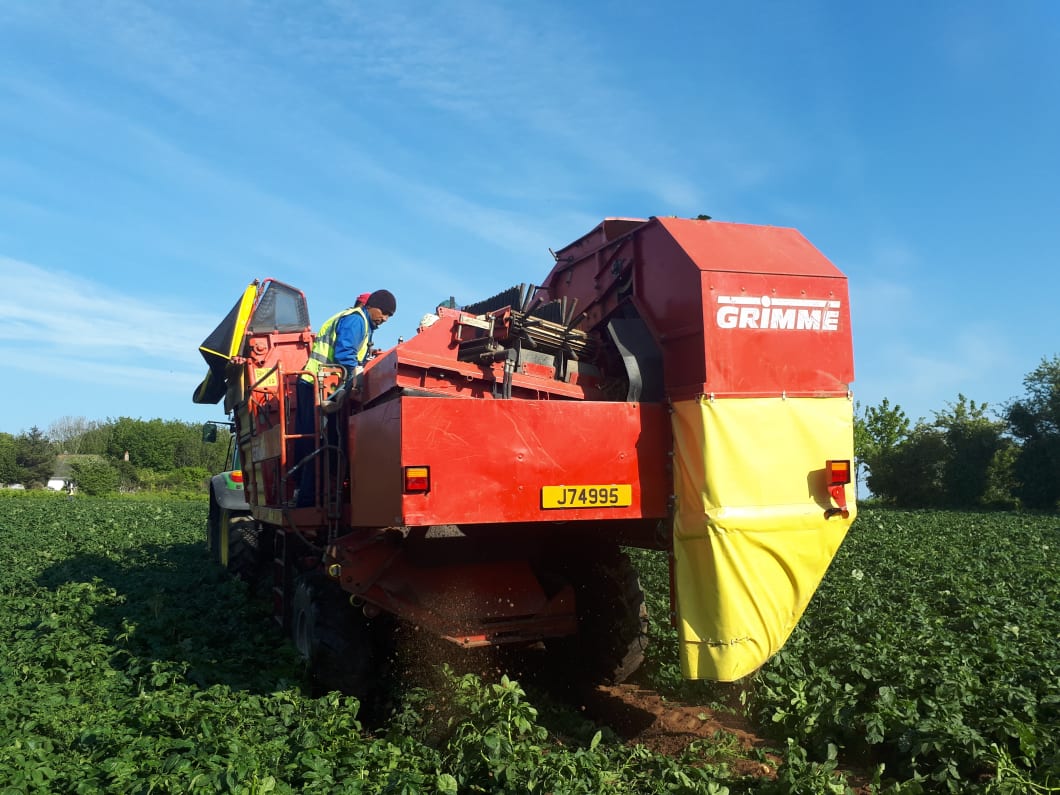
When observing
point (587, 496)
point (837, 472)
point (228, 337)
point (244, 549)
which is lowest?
point (244, 549)

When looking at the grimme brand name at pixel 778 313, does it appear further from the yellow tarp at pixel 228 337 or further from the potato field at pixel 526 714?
the yellow tarp at pixel 228 337

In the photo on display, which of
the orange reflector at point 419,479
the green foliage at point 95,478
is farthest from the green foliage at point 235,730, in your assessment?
the green foliage at point 95,478

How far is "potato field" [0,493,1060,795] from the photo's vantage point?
399 centimetres

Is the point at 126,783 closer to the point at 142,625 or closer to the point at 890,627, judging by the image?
the point at 142,625

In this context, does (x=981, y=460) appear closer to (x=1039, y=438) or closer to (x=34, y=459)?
(x=1039, y=438)

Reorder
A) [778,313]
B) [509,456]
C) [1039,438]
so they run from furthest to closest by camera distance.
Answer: [1039,438]
[778,313]
[509,456]

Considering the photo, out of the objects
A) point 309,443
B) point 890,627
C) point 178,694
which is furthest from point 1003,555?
point 178,694

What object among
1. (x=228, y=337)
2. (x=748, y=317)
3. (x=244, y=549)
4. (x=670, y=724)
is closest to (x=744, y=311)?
(x=748, y=317)

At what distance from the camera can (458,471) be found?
14.7ft

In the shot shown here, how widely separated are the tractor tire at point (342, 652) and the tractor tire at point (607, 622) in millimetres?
1575

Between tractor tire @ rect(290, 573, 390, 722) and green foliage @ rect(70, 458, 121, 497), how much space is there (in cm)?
6002

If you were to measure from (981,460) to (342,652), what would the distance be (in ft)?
158

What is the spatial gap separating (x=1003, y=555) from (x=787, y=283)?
41.9ft

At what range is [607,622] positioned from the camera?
630cm
